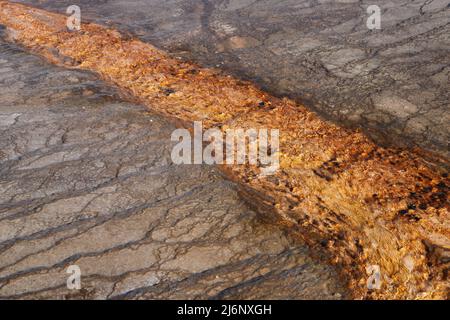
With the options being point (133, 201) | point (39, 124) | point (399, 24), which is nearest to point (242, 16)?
point (399, 24)

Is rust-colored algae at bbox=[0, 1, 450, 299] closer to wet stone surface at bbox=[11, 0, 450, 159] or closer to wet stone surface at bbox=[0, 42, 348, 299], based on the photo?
wet stone surface at bbox=[0, 42, 348, 299]

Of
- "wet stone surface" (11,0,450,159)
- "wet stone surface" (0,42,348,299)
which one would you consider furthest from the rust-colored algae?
"wet stone surface" (11,0,450,159)

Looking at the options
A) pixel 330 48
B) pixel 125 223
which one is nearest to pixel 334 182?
pixel 125 223

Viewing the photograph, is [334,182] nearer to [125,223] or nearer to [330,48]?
[125,223]

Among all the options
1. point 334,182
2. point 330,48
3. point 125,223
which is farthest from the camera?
point 330,48

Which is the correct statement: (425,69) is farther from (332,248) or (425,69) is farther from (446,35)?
(332,248)
